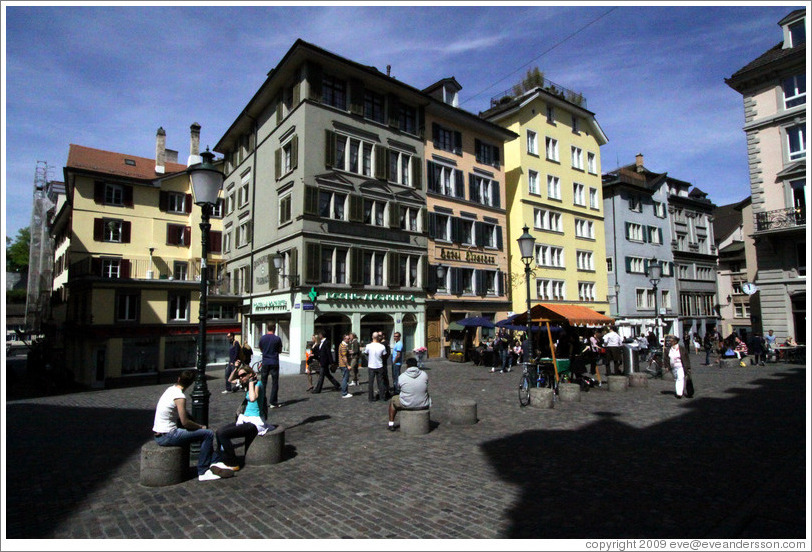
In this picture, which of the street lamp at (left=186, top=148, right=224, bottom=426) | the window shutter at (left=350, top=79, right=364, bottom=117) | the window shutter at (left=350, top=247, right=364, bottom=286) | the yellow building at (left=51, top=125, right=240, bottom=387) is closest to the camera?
the street lamp at (left=186, top=148, right=224, bottom=426)

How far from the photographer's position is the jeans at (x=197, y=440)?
6.98 meters

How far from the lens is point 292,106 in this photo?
29297 millimetres

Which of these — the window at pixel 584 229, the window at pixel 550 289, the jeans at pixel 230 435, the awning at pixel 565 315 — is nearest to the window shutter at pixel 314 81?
the awning at pixel 565 315

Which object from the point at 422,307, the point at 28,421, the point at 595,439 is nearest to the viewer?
the point at 595,439

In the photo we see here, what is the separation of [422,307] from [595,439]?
891 inches

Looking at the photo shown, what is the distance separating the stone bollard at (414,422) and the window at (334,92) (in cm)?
2292

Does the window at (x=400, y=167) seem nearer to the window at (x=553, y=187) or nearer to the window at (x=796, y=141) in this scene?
the window at (x=553, y=187)

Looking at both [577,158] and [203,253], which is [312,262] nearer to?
[203,253]

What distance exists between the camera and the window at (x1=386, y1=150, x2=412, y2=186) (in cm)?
3144

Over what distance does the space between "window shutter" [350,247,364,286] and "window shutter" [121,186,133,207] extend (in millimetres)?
17730

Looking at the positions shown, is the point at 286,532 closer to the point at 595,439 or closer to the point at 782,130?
the point at 595,439

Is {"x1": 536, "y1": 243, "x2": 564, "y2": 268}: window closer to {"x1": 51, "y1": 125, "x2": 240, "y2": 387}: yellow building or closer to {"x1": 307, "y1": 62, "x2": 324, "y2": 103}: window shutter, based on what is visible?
{"x1": 307, "y1": 62, "x2": 324, "y2": 103}: window shutter

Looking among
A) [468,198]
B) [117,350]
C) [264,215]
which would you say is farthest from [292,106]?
[117,350]

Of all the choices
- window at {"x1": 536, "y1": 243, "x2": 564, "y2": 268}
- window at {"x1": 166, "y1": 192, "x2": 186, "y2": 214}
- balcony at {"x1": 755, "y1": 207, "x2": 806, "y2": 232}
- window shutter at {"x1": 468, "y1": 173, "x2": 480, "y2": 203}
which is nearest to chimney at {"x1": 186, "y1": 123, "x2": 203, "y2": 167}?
window at {"x1": 166, "y1": 192, "x2": 186, "y2": 214}
